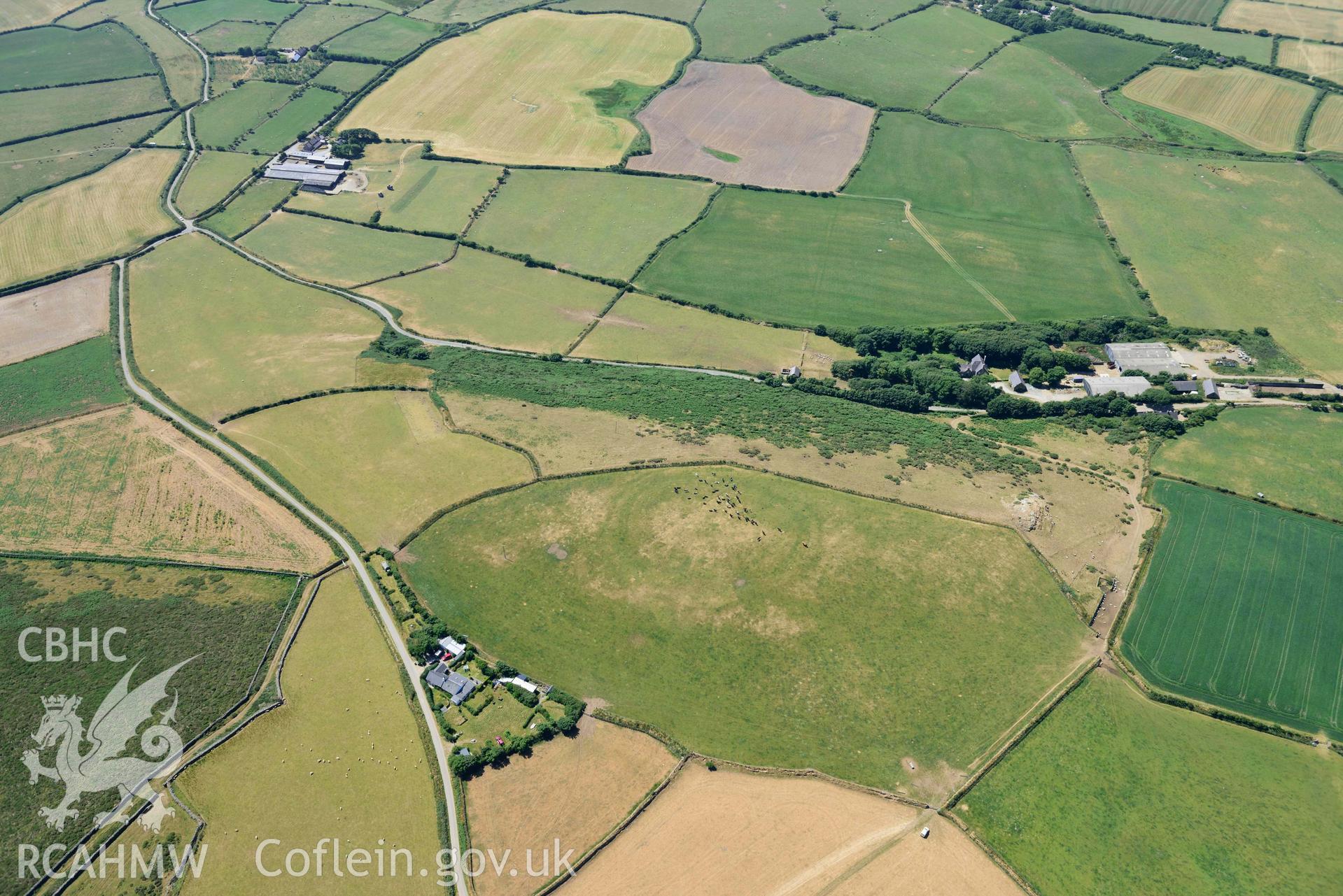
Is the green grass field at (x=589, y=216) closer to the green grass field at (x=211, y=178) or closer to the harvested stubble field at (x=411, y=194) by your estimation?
the harvested stubble field at (x=411, y=194)

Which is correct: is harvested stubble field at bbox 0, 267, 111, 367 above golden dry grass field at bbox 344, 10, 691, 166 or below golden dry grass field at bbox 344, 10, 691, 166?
below

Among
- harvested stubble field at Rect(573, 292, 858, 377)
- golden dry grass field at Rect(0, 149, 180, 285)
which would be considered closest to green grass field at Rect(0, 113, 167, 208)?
golden dry grass field at Rect(0, 149, 180, 285)

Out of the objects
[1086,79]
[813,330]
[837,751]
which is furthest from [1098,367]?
[1086,79]

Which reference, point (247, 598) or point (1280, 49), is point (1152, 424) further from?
point (1280, 49)

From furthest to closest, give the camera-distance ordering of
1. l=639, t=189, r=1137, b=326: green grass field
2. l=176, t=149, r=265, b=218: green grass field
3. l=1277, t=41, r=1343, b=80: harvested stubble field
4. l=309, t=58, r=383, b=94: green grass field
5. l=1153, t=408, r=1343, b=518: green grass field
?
l=309, t=58, r=383, b=94: green grass field → l=1277, t=41, r=1343, b=80: harvested stubble field → l=176, t=149, r=265, b=218: green grass field → l=639, t=189, r=1137, b=326: green grass field → l=1153, t=408, r=1343, b=518: green grass field

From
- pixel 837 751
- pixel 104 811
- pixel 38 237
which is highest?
pixel 38 237

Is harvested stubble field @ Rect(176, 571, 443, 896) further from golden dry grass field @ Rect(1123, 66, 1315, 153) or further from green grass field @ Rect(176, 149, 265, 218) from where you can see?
golden dry grass field @ Rect(1123, 66, 1315, 153)

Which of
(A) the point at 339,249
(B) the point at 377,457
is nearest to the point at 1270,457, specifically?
(B) the point at 377,457
